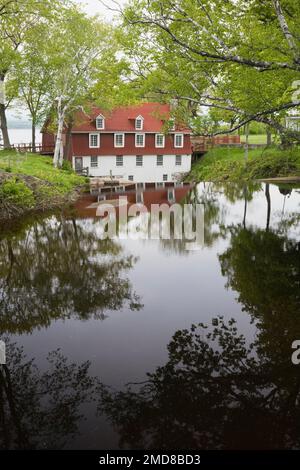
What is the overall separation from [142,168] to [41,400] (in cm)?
4735

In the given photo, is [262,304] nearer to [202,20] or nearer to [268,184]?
[202,20]

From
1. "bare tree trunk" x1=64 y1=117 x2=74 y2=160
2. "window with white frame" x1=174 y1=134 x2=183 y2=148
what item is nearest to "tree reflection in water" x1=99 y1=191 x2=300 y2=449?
"bare tree trunk" x1=64 y1=117 x2=74 y2=160

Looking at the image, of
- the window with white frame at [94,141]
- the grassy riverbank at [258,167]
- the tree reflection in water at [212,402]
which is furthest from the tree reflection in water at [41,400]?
the window with white frame at [94,141]

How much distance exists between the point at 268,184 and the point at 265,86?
1847cm

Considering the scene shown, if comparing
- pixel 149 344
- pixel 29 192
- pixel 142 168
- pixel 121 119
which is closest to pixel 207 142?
pixel 142 168

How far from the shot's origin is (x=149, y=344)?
24.0 ft

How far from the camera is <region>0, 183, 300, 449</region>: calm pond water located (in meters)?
5.14

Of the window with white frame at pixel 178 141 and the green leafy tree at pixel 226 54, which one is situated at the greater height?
the window with white frame at pixel 178 141

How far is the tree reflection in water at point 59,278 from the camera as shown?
8.78 metres

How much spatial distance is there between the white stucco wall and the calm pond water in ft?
119

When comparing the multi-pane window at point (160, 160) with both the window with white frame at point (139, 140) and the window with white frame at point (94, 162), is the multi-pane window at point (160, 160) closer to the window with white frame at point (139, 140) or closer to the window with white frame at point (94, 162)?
the window with white frame at point (139, 140)

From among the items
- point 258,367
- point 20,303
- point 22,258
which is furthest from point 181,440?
point 22,258

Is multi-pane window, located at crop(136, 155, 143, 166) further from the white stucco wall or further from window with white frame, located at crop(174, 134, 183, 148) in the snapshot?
window with white frame, located at crop(174, 134, 183, 148)

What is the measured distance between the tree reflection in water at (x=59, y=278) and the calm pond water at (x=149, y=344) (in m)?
0.04
